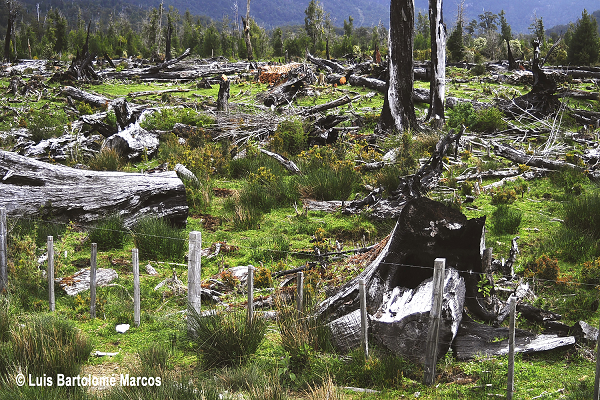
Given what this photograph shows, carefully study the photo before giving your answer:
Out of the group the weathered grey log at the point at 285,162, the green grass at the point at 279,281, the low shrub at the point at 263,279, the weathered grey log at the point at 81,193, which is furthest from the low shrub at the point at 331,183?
the low shrub at the point at 263,279

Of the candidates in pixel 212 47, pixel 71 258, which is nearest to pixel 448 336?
pixel 71 258

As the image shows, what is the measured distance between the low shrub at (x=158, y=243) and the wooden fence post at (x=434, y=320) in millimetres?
4246

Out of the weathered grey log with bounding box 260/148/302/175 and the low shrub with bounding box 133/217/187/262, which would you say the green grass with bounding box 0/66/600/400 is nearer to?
the low shrub with bounding box 133/217/187/262

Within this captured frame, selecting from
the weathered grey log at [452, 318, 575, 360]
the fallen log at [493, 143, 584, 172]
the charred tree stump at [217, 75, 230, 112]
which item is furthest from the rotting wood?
the weathered grey log at [452, 318, 575, 360]

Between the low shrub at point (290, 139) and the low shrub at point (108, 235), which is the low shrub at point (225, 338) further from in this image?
the low shrub at point (290, 139)

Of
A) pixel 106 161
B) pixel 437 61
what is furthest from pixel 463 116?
pixel 106 161

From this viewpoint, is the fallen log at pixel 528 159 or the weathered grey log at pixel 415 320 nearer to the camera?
the weathered grey log at pixel 415 320

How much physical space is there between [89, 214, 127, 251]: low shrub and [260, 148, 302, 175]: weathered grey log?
4.60 metres

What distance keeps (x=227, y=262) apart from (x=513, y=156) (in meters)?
7.54

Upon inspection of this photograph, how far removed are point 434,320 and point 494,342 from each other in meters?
0.90

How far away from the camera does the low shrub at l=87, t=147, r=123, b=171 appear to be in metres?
11.1

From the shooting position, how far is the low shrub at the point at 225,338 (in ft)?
14.9

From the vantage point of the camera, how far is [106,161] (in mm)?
11250

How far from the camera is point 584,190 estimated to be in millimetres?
9156
